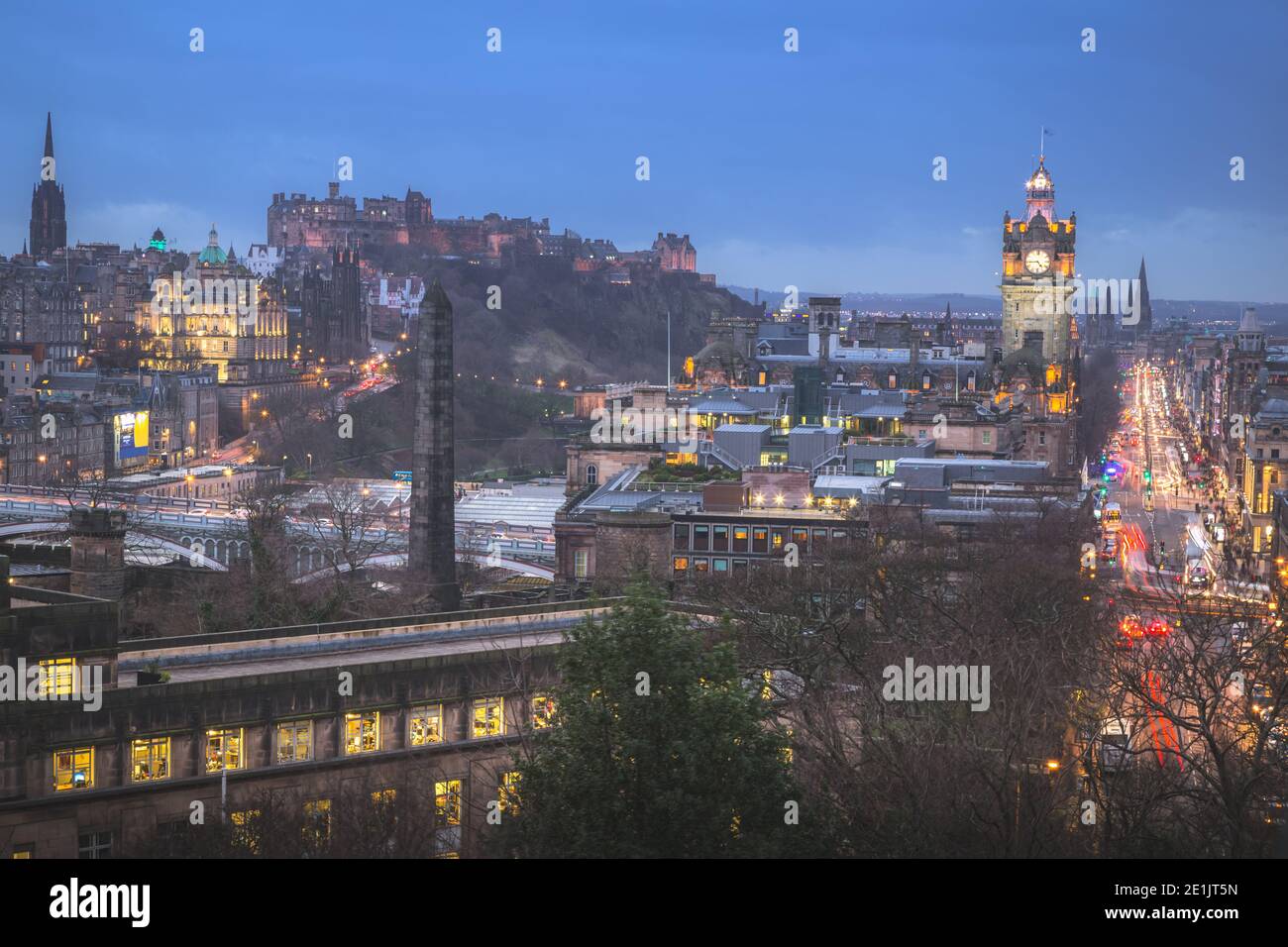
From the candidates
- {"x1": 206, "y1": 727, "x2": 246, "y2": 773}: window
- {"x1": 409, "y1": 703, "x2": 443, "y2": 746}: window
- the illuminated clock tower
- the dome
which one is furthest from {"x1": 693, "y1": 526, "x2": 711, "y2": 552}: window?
the dome

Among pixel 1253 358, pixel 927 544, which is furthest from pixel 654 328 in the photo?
pixel 927 544

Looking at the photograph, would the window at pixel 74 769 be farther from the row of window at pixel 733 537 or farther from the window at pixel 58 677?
the row of window at pixel 733 537

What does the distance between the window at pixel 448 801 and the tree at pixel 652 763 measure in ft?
16.4

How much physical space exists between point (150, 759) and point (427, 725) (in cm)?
373

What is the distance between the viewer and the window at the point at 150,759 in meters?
21.4

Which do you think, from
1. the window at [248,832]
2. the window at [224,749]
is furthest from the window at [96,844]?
the window at [248,832]

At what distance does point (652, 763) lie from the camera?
1512 cm

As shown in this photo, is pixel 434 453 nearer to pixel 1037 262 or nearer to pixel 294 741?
pixel 294 741

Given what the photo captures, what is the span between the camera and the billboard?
83000mm

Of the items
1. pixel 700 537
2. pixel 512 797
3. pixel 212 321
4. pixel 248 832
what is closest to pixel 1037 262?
pixel 212 321
